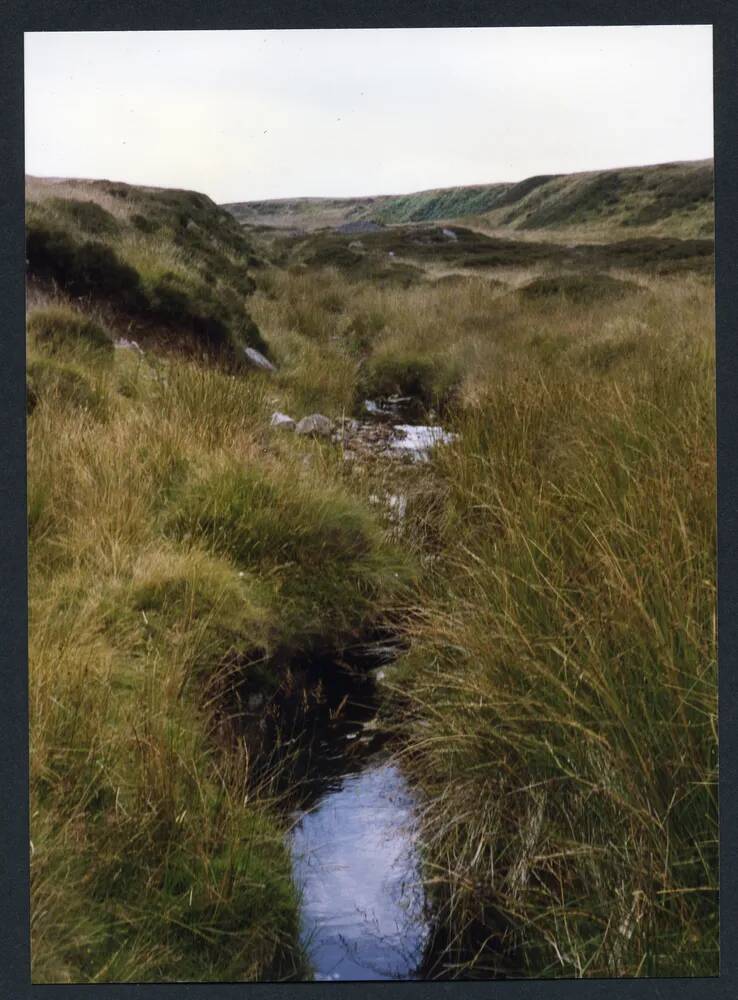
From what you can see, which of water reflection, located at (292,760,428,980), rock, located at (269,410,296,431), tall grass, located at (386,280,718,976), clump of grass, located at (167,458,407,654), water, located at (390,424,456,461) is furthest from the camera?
rock, located at (269,410,296,431)

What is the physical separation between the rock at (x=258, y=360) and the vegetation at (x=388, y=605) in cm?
51

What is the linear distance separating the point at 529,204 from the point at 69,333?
184 cm

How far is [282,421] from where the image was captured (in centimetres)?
512

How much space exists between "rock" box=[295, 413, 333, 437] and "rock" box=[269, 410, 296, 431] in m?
0.04

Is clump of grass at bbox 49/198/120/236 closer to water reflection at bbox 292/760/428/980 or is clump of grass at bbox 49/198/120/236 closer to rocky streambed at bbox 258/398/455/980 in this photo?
rocky streambed at bbox 258/398/455/980

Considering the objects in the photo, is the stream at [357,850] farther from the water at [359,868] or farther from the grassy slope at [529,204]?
the grassy slope at [529,204]

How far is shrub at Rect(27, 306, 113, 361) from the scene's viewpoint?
382cm

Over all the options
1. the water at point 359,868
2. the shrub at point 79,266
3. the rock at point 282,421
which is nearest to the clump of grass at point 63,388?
the shrub at point 79,266

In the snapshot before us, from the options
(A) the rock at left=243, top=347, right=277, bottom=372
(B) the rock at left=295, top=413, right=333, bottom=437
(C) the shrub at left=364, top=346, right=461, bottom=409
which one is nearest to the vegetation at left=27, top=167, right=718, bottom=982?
(B) the rock at left=295, top=413, right=333, bottom=437

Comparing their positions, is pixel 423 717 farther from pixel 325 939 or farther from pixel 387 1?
pixel 387 1

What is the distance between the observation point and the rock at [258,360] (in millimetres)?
5898

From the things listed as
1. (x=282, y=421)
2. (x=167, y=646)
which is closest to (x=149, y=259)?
(x=282, y=421)

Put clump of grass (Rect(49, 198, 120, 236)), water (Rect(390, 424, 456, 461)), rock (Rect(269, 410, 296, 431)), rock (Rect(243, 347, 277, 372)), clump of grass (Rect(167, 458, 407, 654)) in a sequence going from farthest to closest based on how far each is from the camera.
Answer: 1. rock (Rect(243, 347, 277, 372))
2. rock (Rect(269, 410, 296, 431))
3. water (Rect(390, 424, 456, 461))
4. clump of grass (Rect(167, 458, 407, 654))
5. clump of grass (Rect(49, 198, 120, 236))

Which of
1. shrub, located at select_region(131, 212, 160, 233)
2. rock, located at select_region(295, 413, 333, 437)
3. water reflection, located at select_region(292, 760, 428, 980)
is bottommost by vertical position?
water reflection, located at select_region(292, 760, 428, 980)
